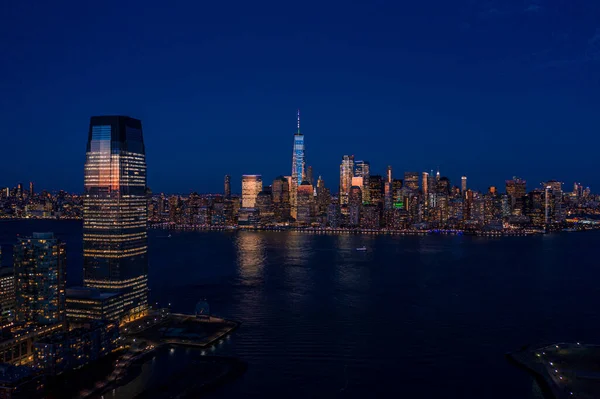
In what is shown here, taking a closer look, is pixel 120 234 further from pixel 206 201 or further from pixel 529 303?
pixel 206 201

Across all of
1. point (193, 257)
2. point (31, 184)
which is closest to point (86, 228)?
point (193, 257)

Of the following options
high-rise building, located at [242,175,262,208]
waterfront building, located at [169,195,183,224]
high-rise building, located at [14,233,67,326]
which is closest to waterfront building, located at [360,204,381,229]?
high-rise building, located at [242,175,262,208]

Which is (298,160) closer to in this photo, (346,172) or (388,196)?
(346,172)

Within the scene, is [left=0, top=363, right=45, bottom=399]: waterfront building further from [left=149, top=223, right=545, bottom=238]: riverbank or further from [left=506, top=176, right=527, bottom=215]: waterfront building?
[left=506, top=176, right=527, bottom=215]: waterfront building

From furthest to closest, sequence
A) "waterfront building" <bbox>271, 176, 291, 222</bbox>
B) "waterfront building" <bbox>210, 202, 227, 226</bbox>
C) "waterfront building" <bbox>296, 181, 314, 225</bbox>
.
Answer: "waterfront building" <bbox>271, 176, 291, 222</bbox> → "waterfront building" <bbox>296, 181, 314, 225</bbox> → "waterfront building" <bbox>210, 202, 227, 226</bbox>

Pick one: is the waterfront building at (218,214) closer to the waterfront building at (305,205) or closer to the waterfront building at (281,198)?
the waterfront building at (281,198)

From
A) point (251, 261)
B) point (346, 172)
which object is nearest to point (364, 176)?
point (346, 172)
